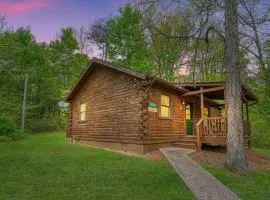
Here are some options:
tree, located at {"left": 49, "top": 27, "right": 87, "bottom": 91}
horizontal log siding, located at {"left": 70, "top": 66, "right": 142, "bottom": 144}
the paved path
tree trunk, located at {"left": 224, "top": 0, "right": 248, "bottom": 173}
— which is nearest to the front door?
horizontal log siding, located at {"left": 70, "top": 66, "right": 142, "bottom": 144}

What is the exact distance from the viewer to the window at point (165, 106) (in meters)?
13.5

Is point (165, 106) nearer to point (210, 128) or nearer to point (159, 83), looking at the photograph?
point (159, 83)

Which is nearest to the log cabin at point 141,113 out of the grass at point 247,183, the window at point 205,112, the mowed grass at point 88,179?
the window at point 205,112

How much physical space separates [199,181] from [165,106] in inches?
277

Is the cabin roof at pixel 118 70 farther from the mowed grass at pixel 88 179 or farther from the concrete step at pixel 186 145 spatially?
the mowed grass at pixel 88 179

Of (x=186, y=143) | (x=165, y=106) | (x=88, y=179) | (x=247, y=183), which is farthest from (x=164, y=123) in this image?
(x=88, y=179)

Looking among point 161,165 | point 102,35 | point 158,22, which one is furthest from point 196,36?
point 102,35

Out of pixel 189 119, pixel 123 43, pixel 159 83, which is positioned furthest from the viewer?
pixel 123 43

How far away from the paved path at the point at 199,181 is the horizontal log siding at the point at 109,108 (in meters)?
3.12

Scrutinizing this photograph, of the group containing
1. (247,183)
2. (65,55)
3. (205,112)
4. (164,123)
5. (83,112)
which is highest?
(65,55)

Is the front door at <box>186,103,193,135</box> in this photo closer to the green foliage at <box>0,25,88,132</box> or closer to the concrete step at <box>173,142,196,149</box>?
the concrete step at <box>173,142,196,149</box>

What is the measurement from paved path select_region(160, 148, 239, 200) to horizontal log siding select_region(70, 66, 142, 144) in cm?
312

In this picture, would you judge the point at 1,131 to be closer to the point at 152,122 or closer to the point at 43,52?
the point at 152,122

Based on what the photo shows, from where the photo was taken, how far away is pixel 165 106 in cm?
1387
